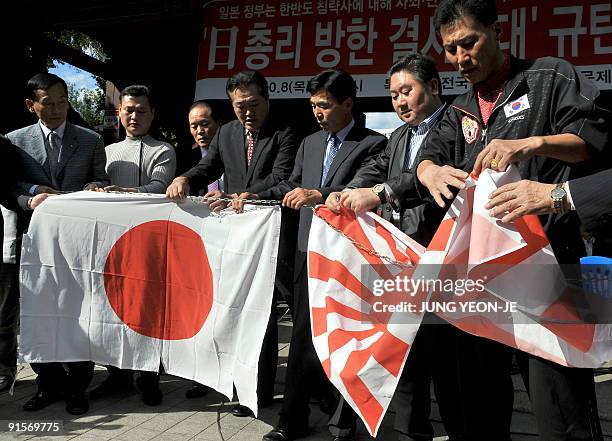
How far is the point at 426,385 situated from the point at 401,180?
1.00 m

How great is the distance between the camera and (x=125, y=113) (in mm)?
3836

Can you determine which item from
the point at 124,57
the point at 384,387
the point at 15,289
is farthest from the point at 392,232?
the point at 124,57

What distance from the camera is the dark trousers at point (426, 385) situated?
2.68m

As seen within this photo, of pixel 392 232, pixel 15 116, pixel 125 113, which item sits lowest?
pixel 392 232

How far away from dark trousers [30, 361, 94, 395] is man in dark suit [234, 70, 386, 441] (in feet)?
4.23

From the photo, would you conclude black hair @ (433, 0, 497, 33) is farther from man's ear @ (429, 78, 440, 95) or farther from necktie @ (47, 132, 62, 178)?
necktie @ (47, 132, 62, 178)

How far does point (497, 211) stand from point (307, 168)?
5.10ft

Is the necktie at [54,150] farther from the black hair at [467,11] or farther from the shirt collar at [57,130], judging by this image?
the black hair at [467,11]

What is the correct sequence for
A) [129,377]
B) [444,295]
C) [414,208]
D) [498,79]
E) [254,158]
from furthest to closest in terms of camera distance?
[129,377], [254,158], [414,208], [444,295], [498,79]

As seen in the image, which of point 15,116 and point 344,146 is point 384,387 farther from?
point 15,116

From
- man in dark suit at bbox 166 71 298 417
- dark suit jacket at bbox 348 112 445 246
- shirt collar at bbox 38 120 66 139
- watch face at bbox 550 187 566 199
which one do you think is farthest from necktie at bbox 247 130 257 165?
watch face at bbox 550 187 566 199

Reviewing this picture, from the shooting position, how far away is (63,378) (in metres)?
3.54

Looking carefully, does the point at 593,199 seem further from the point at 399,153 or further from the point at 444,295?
the point at 399,153

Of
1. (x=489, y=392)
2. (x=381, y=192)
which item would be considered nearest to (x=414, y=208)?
(x=381, y=192)
